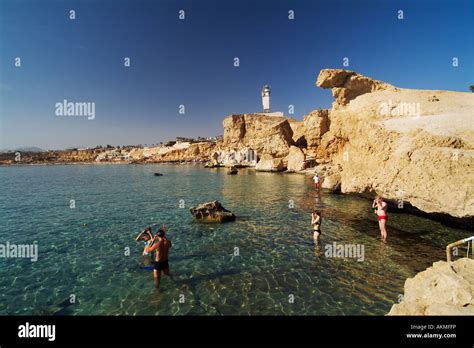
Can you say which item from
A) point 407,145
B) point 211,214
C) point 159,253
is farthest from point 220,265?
point 407,145

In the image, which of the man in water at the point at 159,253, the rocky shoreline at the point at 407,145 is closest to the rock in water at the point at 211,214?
the man in water at the point at 159,253

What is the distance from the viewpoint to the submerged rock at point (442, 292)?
15.5ft

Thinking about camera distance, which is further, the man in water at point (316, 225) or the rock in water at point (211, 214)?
the rock in water at point (211, 214)

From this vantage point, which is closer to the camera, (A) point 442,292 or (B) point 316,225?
(A) point 442,292

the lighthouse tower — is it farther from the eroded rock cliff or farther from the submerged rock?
the submerged rock

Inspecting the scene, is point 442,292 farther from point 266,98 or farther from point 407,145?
point 266,98

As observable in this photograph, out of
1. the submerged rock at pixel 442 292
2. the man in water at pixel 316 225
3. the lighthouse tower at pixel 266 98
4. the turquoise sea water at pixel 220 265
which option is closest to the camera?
the submerged rock at pixel 442 292

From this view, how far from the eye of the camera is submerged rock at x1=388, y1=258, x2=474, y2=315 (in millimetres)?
4738

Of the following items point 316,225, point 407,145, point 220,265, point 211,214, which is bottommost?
point 220,265

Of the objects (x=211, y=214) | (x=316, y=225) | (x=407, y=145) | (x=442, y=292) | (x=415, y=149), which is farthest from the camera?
(x=211, y=214)

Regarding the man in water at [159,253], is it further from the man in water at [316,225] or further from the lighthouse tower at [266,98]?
the lighthouse tower at [266,98]

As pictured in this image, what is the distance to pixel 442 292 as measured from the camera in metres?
5.30

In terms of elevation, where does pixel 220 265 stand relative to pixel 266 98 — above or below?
→ below
